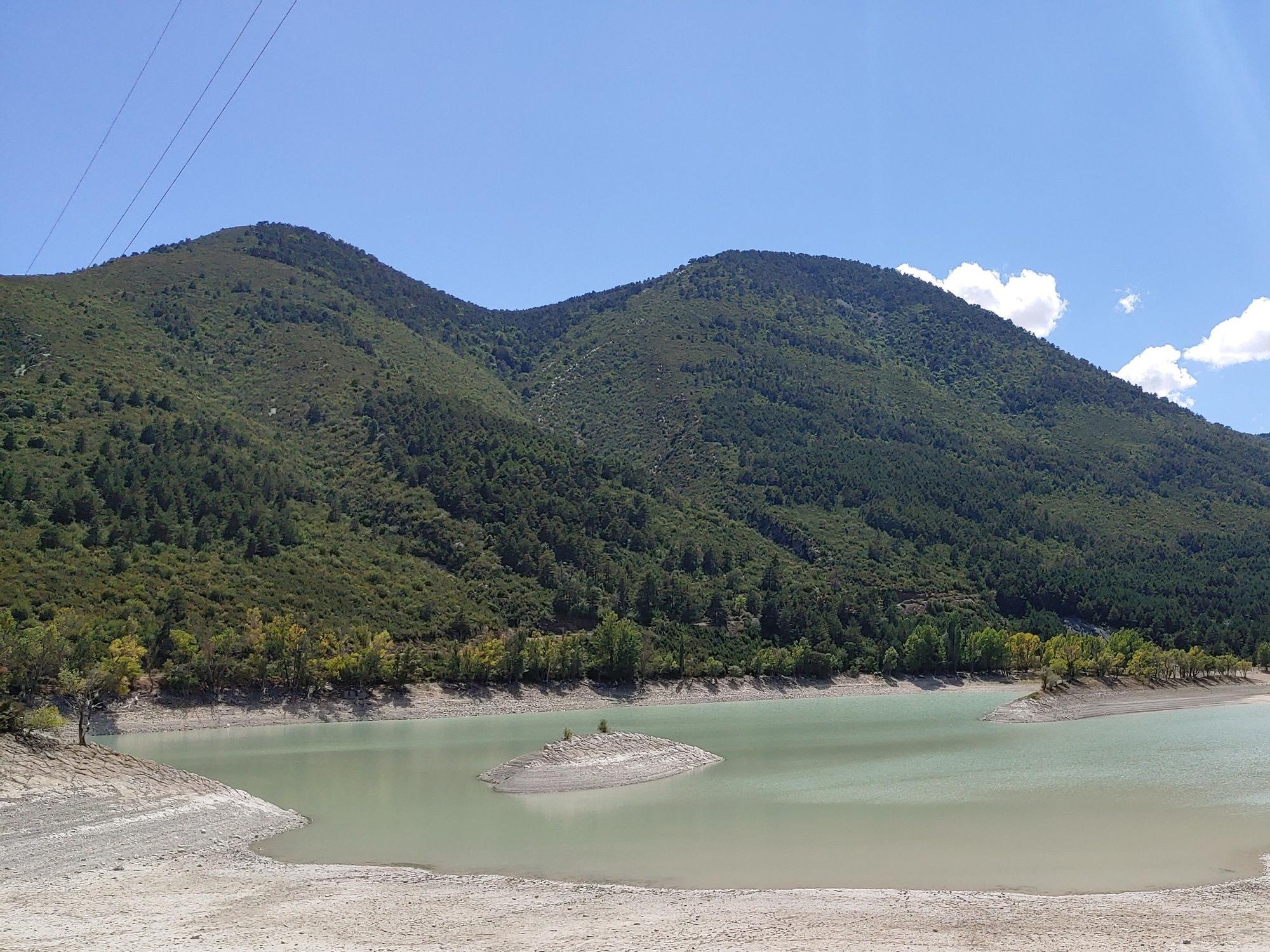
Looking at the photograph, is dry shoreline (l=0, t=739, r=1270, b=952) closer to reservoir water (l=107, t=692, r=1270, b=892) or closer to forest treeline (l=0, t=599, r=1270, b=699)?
reservoir water (l=107, t=692, r=1270, b=892)

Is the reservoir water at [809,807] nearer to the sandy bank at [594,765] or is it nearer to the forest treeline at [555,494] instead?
the sandy bank at [594,765]

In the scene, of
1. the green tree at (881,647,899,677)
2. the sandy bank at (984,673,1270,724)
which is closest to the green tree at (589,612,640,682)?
the green tree at (881,647,899,677)

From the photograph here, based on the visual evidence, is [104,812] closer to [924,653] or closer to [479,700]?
[479,700]

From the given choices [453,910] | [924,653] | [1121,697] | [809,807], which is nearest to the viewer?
[453,910]

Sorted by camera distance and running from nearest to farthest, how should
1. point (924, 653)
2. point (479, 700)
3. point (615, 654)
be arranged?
point (479, 700)
point (615, 654)
point (924, 653)

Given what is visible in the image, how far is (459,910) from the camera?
56.6 ft

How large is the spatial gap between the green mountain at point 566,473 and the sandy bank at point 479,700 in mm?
6727

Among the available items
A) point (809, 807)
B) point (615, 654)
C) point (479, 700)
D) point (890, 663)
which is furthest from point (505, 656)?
point (809, 807)

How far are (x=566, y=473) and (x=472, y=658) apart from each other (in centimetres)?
4826

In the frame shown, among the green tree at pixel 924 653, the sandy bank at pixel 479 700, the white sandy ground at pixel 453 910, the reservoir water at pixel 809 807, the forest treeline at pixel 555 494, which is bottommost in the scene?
the sandy bank at pixel 479 700

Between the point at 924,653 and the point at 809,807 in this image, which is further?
the point at 924,653

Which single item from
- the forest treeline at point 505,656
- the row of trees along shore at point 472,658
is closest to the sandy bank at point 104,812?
the row of trees along shore at point 472,658

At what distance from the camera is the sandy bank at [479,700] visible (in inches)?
2153

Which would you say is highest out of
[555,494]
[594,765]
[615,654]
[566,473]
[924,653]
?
[566,473]
